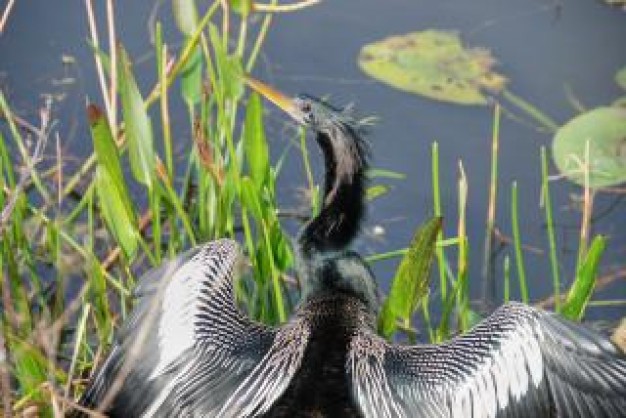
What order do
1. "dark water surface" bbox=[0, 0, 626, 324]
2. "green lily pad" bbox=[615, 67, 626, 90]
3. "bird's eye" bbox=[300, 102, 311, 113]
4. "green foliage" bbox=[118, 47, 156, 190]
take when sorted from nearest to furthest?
1. "green foliage" bbox=[118, 47, 156, 190]
2. "bird's eye" bbox=[300, 102, 311, 113]
3. "dark water surface" bbox=[0, 0, 626, 324]
4. "green lily pad" bbox=[615, 67, 626, 90]

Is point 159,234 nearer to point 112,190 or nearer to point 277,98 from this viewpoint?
point 112,190

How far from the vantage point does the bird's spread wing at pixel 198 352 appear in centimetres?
342

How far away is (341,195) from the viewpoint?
12.9 ft

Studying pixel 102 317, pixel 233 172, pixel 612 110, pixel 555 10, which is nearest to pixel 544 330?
pixel 233 172

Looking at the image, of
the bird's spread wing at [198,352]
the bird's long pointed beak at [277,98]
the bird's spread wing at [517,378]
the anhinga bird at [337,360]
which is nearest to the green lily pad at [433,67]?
the bird's long pointed beak at [277,98]

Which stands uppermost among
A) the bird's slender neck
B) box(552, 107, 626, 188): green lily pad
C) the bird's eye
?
the bird's eye

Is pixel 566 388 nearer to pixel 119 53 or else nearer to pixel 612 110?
pixel 119 53

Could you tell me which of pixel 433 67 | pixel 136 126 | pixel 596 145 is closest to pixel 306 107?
pixel 136 126

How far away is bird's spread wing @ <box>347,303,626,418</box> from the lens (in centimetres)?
348

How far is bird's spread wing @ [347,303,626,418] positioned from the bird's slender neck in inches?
17.2

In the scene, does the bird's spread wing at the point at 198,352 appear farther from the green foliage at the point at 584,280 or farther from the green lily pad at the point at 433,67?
the green lily pad at the point at 433,67

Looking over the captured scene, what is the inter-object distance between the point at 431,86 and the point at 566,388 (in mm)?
2809

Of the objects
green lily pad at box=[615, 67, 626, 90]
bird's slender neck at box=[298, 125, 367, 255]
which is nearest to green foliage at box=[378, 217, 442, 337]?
bird's slender neck at box=[298, 125, 367, 255]

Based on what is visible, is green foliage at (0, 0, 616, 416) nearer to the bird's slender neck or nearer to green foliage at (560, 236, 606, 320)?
green foliage at (560, 236, 606, 320)
